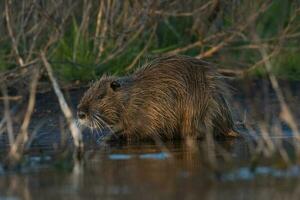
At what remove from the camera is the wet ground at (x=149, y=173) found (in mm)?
5367

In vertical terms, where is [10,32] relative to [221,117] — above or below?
above

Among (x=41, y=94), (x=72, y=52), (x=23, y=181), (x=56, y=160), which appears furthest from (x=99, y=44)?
(x=23, y=181)

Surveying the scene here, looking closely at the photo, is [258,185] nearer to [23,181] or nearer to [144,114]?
[23,181]

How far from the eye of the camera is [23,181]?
235 inches

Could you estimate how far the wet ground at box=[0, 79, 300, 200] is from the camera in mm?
5367

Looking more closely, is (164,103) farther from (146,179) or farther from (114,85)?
(146,179)

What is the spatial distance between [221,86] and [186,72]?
0.96 ft

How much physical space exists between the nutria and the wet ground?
21 centimetres

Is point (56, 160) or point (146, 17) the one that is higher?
point (146, 17)

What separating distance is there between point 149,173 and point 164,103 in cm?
213

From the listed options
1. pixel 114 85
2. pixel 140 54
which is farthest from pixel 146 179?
pixel 140 54

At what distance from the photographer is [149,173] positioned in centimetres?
612

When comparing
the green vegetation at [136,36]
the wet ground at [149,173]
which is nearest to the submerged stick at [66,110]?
the wet ground at [149,173]

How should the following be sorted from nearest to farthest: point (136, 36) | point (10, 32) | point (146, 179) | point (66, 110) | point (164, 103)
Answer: point (146, 179) < point (66, 110) < point (164, 103) < point (10, 32) < point (136, 36)
